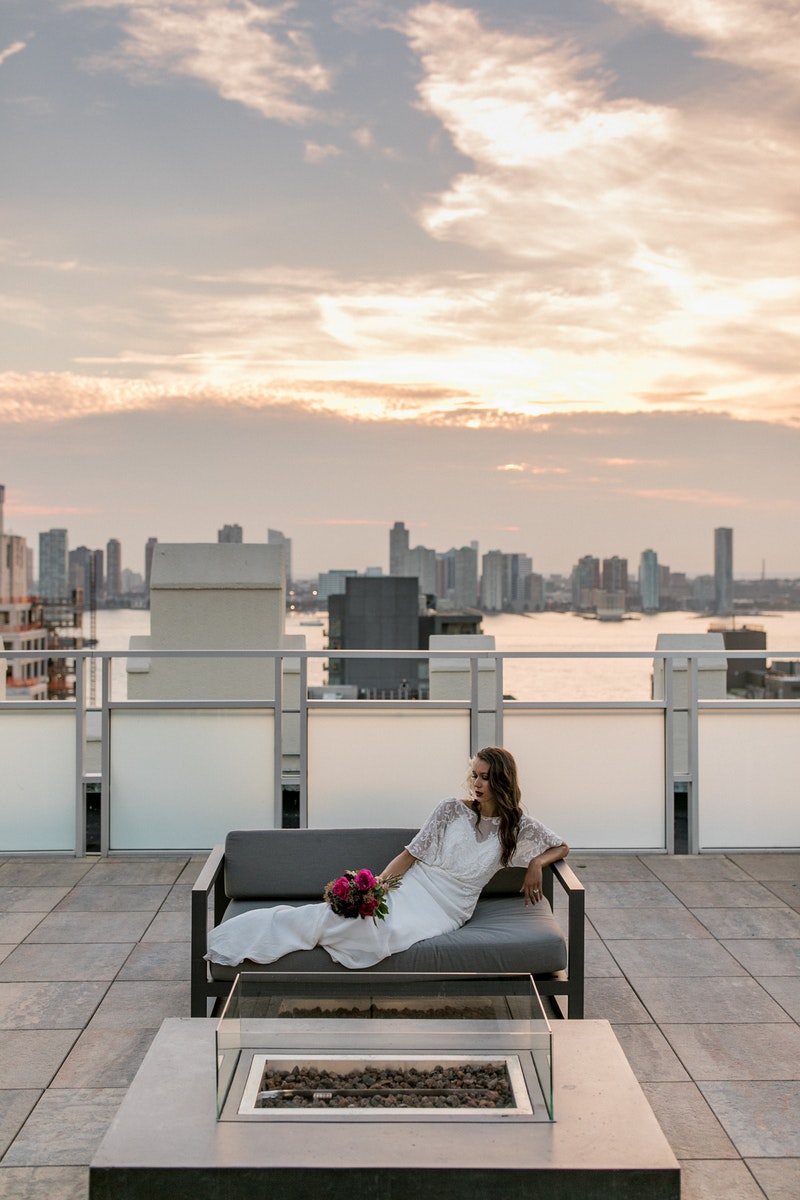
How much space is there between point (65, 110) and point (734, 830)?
9.77 meters

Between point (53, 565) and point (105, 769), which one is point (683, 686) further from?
point (53, 565)

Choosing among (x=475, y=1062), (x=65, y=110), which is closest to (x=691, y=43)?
(x=65, y=110)

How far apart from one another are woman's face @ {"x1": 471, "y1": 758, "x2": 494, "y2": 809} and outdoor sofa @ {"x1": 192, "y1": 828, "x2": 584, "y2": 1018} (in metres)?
0.32

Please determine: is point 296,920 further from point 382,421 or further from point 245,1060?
point 382,421

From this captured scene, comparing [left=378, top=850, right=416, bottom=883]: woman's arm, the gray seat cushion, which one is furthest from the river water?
the gray seat cushion

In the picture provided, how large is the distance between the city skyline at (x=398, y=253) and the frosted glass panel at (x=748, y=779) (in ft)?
18.1

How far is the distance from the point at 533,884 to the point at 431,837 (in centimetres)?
45

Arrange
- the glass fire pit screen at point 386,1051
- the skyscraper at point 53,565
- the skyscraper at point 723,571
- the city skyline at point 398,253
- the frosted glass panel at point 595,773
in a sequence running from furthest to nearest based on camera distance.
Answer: the skyscraper at point 53,565
the skyscraper at point 723,571
the city skyline at point 398,253
the frosted glass panel at point 595,773
the glass fire pit screen at point 386,1051

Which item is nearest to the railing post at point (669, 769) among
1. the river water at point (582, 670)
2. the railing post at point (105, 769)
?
the river water at point (582, 670)

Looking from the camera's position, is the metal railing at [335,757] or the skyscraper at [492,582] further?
the skyscraper at [492,582]

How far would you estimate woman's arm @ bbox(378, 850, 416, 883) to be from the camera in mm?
4266

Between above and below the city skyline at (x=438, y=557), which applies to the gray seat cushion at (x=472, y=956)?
below

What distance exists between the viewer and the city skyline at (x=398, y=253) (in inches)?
392

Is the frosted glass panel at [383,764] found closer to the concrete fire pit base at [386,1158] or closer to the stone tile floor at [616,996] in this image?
the stone tile floor at [616,996]
